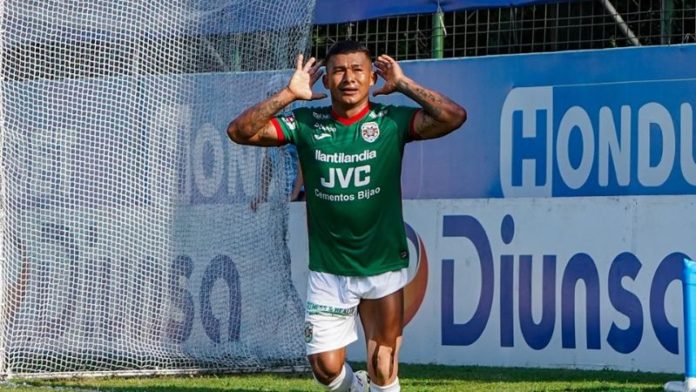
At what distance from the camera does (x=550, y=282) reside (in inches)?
451

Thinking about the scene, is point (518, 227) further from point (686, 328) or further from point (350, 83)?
point (350, 83)

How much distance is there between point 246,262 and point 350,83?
425 cm

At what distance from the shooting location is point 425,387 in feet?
33.1

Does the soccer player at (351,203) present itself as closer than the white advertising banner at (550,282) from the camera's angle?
Yes

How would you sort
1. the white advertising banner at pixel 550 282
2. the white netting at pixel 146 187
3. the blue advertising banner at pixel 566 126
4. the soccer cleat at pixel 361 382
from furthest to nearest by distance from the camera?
the white netting at pixel 146 187, the blue advertising banner at pixel 566 126, the white advertising banner at pixel 550 282, the soccer cleat at pixel 361 382

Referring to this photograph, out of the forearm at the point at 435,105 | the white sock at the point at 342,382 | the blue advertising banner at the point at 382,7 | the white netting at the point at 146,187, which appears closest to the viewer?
the forearm at the point at 435,105

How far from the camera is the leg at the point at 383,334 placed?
310 inches

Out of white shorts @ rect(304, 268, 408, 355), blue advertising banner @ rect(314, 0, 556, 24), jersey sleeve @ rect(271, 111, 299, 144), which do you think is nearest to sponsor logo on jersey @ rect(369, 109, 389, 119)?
jersey sleeve @ rect(271, 111, 299, 144)

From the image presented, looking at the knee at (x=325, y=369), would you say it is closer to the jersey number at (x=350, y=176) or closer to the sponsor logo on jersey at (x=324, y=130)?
the jersey number at (x=350, y=176)

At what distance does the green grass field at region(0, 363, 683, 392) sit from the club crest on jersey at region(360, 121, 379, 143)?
264cm

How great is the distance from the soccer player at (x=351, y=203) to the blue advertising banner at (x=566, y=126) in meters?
3.91

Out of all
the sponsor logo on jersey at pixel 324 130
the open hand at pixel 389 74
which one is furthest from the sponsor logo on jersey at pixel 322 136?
the open hand at pixel 389 74

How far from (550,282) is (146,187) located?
3.31 meters

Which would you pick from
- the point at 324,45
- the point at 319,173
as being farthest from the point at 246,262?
the point at 319,173
